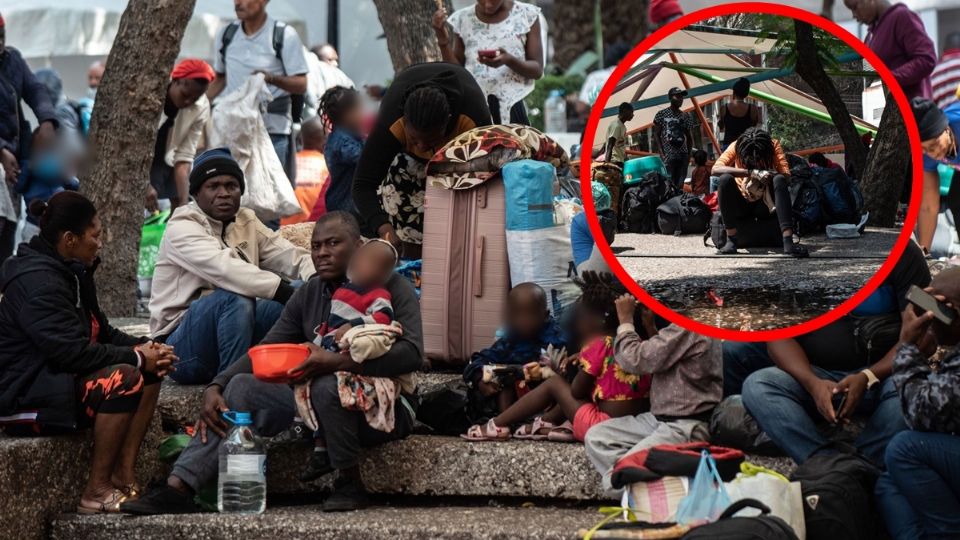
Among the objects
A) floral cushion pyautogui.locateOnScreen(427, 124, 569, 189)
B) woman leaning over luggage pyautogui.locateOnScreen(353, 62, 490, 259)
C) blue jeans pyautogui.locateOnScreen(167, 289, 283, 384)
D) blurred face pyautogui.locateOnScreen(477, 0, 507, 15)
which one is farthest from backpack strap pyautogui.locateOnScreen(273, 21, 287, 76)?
blue jeans pyautogui.locateOnScreen(167, 289, 283, 384)

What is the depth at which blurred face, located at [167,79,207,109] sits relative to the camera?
9375mm

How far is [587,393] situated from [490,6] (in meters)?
3.29

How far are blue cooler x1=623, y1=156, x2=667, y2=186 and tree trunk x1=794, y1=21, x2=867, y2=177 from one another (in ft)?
1.74

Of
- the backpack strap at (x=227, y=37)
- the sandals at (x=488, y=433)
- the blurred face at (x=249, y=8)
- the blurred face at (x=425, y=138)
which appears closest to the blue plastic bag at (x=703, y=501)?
the sandals at (x=488, y=433)

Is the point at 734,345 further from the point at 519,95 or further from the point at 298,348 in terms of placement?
the point at 519,95

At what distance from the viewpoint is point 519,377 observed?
19.6 ft

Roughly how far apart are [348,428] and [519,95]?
3367 mm

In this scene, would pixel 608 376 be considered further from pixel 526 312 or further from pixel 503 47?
pixel 503 47

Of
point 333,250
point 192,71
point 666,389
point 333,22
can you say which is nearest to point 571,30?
point 333,22

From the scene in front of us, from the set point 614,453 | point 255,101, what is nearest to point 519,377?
point 614,453

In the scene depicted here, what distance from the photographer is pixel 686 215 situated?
4.81 m

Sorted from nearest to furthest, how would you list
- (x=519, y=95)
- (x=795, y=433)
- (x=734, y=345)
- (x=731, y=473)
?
1. (x=731, y=473)
2. (x=795, y=433)
3. (x=734, y=345)
4. (x=519, y=95)

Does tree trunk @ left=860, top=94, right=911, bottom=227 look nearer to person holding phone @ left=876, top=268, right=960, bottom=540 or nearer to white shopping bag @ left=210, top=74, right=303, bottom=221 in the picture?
person holding phone @ left=876, top=268, right=960, bottom=540

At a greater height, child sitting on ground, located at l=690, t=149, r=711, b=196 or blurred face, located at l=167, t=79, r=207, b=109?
blurred face, located at l=167, t=79, r=207, b=109
